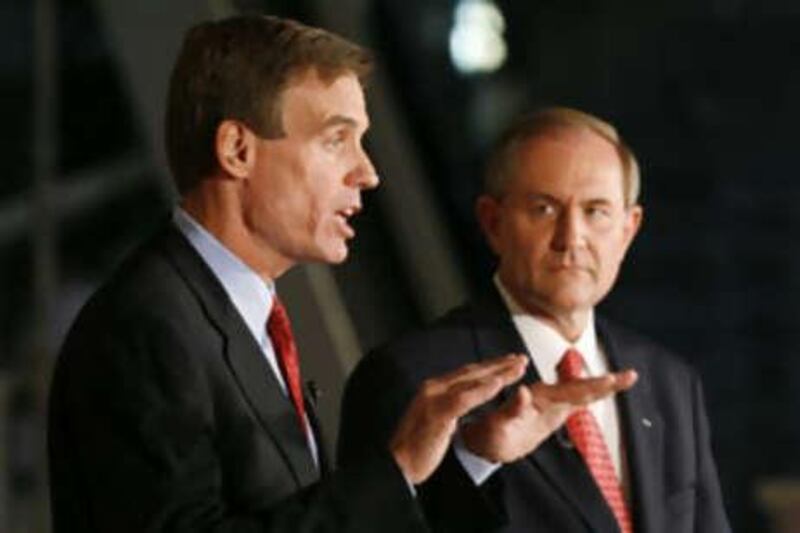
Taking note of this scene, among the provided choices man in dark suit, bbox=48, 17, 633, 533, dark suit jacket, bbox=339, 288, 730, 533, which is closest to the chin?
man in dark suit, bbox=48, 17, 633, 533

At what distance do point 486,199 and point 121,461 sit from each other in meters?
0.78

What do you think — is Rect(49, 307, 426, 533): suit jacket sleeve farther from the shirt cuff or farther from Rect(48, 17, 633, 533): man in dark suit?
the shirt cuff

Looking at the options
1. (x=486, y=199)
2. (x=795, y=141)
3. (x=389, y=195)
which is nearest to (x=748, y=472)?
(x=795, y=141)

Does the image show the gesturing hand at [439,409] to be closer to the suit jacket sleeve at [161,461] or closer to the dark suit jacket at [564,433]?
the suit jacket sleeve at [161,461]

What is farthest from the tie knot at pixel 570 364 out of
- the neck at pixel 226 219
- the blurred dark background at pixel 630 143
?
the blurred dark background at pixel 630 143

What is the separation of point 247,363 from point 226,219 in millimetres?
128

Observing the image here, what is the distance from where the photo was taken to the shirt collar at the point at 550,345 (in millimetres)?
2043

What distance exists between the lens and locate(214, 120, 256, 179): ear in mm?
1572

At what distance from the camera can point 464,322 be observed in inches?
82.1

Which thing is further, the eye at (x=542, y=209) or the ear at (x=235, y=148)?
the eye at (x=542, y=209)

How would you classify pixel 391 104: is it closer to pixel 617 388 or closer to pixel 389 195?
pixel 389 195

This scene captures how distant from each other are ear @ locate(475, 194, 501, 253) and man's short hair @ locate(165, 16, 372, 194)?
542 millimetres

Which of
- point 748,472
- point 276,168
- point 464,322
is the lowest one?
point 748,472

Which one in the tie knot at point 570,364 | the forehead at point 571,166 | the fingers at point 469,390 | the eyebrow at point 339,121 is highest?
the eyebrow at point 339,121
